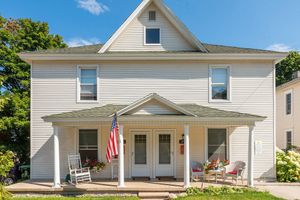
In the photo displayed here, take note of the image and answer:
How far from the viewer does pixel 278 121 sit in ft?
66.1

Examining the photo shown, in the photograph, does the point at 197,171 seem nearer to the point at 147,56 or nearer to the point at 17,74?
the point at 147,56

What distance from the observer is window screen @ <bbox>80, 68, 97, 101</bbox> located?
39.8 feet

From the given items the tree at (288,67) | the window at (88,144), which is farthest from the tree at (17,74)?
the tree at (288,67)

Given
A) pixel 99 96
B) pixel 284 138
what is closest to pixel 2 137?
pixel 99 96

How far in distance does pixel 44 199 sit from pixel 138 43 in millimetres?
8136

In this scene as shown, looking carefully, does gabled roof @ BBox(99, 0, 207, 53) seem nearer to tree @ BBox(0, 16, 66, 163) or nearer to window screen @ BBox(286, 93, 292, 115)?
tree @ BBox(0, 16, 66, 163)

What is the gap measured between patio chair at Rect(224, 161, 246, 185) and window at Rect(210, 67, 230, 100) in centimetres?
322

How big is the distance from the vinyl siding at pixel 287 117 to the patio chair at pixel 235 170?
9.32m

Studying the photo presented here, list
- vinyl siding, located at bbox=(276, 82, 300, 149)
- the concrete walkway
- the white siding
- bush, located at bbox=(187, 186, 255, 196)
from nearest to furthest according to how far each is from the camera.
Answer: the concrete walkway < bush, located at bbox=(187, 186, 255, 196) < the white siding < vinyl siding, located at bbox=(276, 82, 300, 149)

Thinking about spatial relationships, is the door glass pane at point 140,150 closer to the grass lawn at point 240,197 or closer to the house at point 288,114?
the grass lawn at point 240,197

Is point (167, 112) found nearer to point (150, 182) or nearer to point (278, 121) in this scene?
point (150, 182)

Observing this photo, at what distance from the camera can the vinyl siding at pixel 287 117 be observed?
1764 cm

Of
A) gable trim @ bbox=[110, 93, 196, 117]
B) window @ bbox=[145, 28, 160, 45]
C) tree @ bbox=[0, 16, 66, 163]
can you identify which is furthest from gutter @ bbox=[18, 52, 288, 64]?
tree @ bbox=[0, 16, 66, 163]

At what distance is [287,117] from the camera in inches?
745
